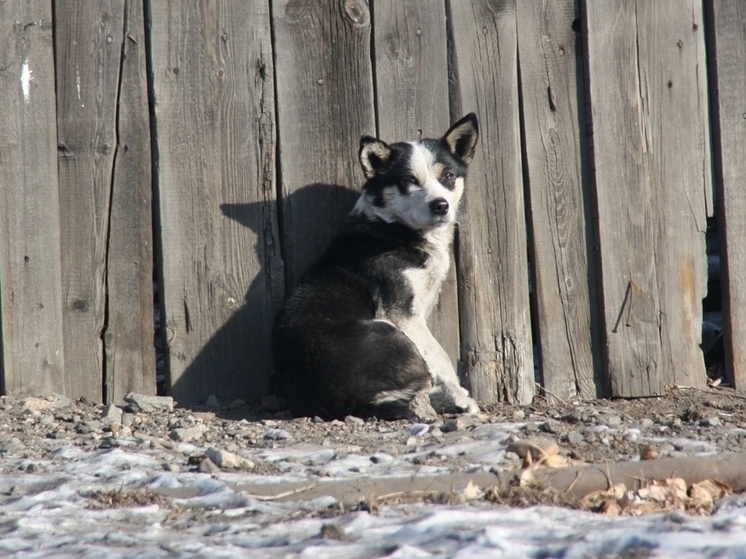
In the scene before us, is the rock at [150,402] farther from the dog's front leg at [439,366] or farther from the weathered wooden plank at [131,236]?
the dog's front leg at [439,366]

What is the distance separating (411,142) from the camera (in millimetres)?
5734

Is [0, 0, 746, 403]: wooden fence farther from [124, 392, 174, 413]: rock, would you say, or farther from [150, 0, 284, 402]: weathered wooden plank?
[124, 392, 174, 413]: rock

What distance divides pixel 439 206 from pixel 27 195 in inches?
92.1

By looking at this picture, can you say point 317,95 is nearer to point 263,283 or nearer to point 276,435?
point 263,283

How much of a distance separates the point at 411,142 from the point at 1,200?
2.37 meters

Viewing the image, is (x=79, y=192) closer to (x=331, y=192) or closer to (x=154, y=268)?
(x=154, y=268)

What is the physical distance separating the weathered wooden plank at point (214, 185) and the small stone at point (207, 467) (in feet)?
5.62

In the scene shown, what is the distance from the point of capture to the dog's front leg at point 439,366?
5461 mm

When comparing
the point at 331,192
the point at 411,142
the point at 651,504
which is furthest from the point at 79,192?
the point at 651,504

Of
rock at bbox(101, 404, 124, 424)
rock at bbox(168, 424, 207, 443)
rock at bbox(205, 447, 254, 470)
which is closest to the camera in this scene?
rock at bbox(205, 447, 254, 470)

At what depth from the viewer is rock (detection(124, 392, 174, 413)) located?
5.43m

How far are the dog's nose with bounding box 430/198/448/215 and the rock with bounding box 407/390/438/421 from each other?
1040 mm

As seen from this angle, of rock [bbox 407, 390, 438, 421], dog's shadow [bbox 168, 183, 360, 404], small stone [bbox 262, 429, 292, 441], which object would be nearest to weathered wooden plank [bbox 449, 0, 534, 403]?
rock [bbox 407, 390, 438, 421]

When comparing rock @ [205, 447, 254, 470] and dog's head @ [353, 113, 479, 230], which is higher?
dog's head @ [353, 113, 479, 230]
